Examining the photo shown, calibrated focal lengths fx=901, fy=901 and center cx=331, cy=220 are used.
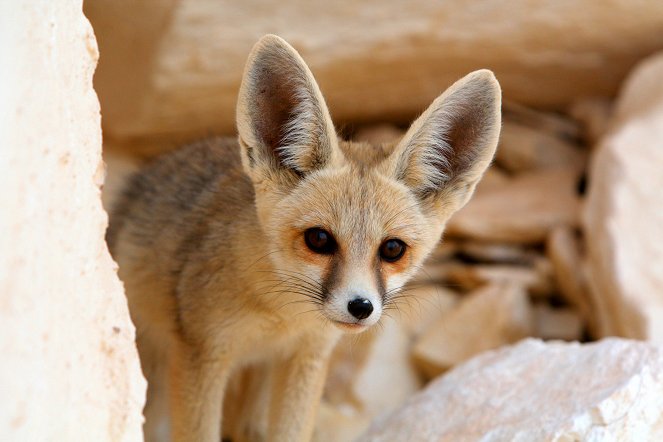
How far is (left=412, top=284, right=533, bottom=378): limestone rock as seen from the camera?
448cm

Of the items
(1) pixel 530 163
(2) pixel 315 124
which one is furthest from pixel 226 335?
(1) pixel 530 163

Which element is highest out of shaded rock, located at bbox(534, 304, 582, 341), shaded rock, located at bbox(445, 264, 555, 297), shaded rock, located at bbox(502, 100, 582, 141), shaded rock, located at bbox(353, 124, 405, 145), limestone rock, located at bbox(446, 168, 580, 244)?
shaded rock, located at bbox(502, 100, 582, 141)

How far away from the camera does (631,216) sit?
4.12m

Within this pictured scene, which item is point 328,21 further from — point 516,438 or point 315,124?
point 516,438

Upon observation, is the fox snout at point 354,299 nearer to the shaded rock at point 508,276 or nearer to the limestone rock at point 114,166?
the shaded rock at point 508,276

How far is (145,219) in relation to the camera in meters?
3.88

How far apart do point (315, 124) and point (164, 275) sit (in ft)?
3.32

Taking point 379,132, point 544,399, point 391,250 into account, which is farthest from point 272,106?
point 379,132

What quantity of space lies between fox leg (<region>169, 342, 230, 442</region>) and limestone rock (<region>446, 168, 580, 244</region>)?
85.8 inches

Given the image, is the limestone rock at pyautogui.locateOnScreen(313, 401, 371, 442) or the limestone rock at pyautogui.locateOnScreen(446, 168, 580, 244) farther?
the limestone rock at pyautogui.locateOnScreen(446, 168, 580, 244)

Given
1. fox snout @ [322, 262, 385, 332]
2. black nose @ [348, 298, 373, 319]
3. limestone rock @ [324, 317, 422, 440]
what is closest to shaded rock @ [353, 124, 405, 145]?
limestone rock @ [324, 317, 422, 440]

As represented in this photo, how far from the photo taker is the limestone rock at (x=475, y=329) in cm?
448

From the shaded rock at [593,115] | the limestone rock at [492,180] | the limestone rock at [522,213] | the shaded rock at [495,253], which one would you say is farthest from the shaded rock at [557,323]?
the shaded rock at [593,115]

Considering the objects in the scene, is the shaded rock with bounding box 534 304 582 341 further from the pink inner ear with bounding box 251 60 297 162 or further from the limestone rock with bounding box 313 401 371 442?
the pink inner ear with bounding box 251 60 297 162
